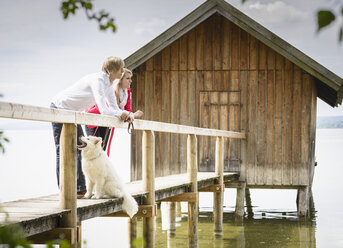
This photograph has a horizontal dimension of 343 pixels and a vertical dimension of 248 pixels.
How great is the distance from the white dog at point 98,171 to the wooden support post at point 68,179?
555 mm

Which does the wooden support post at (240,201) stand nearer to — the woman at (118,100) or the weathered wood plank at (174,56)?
the weathered wood plank at (174,56)

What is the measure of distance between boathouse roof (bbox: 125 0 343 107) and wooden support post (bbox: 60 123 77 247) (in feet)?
26.8

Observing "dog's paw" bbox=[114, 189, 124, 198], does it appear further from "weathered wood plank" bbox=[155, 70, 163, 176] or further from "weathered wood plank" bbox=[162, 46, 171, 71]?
"weathered wood plank" bbox=[162, 46, 171, 71]

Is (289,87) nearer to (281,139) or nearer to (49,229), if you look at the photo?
(281,139)

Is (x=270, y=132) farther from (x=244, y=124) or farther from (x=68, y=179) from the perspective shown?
(x=68, y=179)

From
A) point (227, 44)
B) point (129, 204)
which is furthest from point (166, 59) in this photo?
point (129, 204)

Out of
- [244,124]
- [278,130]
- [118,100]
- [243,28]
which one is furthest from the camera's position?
[244,124]

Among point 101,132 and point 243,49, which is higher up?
point 243,49

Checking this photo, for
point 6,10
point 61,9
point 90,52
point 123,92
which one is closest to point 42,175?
point 123,92

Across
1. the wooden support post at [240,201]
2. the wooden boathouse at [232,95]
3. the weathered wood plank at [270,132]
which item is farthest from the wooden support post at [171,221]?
the weathered wood plank at [270,132]

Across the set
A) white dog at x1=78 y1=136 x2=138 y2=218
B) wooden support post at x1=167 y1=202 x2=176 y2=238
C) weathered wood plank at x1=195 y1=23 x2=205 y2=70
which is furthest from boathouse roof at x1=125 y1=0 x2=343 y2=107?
white dog at x1=78 y1=136 x2=138 y2=218

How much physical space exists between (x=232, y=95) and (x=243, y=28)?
1.50 meters

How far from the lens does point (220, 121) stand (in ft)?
42.0

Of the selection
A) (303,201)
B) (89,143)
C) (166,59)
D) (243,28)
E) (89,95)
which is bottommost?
(303,201)
